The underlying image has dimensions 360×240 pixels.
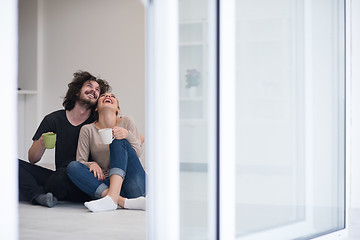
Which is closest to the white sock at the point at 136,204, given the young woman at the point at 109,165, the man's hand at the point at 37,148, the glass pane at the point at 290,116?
the young woman at the point at 109,165

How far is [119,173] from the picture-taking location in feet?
10.8

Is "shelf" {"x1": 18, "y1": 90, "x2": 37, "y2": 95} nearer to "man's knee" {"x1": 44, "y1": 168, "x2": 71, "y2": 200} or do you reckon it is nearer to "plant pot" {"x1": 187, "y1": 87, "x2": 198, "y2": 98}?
"man's knee" {"x1": 44, "y1": 168, "x2": 71, "y2": 200}

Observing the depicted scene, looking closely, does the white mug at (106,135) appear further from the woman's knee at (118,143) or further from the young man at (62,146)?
the young man at (62,146)

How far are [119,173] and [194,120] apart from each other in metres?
1.38

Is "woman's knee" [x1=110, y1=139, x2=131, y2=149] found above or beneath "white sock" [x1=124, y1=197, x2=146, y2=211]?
above

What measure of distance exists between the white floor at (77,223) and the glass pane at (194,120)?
0.53 m

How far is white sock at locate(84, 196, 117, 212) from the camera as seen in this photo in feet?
10.4

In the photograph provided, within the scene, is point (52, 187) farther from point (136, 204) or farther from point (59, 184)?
point (136, 204)

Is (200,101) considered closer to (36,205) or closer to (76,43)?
(36,205)

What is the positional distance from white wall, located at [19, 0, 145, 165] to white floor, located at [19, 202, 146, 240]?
2.79 metres

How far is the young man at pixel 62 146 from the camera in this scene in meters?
3.53

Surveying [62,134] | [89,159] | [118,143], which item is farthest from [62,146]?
[118,143]
